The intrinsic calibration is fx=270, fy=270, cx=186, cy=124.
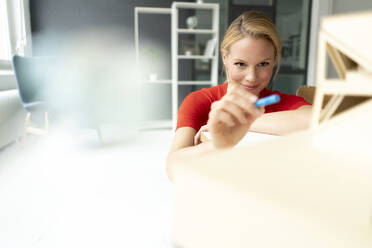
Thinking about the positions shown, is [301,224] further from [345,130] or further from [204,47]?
[204,47]

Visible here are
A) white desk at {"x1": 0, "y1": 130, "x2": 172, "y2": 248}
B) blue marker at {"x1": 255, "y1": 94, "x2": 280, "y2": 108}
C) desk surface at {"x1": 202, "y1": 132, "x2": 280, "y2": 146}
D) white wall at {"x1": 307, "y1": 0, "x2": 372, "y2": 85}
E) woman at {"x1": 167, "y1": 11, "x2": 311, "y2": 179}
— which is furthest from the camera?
white wall at {"x1": 307, "y1": 0, "x2": 372, "y2": 85}

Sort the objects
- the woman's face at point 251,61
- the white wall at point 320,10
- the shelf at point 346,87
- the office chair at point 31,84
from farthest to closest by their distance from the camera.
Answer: the white wall at point 320,10 → the office chair at point 31,84 → the woman's face at point 251,61 → the shelf at point 346,87

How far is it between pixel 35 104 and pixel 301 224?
3.33 metres

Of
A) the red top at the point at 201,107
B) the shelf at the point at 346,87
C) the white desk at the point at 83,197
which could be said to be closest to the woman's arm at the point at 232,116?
the shelf at the point at 346,87

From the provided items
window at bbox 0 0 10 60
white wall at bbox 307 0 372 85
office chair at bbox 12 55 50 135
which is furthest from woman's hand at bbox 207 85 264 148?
white wall at bbox 307 0 372 85

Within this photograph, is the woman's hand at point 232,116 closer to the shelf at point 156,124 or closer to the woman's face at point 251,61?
the woman's face at point 251,61

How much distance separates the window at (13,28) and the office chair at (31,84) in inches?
25.6

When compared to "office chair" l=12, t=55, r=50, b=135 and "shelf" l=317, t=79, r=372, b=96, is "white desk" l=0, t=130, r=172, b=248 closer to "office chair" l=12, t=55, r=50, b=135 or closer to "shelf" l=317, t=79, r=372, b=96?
"office chair" l=12, t=55, r=50, b=135

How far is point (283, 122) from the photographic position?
2.72 ft

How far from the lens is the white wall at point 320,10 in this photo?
472 cm

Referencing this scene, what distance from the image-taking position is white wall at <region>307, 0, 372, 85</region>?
4.72m

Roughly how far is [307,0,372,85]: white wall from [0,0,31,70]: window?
15.2ft

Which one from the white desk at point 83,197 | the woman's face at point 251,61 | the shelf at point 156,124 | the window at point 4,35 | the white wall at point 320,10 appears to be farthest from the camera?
the white wall at point 320,10

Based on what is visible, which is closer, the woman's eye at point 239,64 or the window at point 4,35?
the woman's eye at point 239,64
